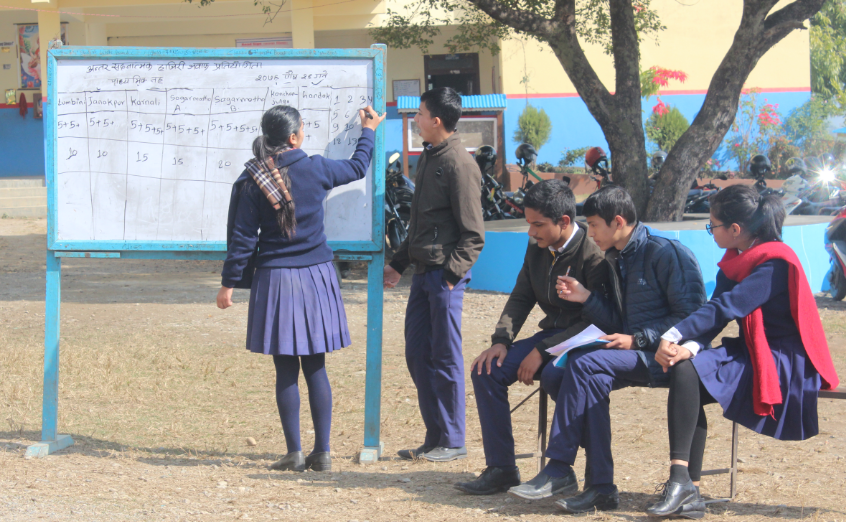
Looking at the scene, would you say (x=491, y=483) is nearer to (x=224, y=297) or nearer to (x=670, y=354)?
(x=670, y=354)

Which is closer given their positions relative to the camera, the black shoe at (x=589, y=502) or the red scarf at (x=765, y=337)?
the red scarf at (x=765, y=337)

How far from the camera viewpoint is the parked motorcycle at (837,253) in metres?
7.66

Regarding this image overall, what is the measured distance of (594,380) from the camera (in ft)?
9.91

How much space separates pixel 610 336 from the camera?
3127mm

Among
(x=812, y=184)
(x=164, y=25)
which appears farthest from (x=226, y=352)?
(x=164, y=25)

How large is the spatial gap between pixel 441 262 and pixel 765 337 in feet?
4.72

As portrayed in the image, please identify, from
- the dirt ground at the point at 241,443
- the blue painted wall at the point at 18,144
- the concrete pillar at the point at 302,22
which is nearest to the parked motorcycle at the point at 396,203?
the dirt ground at the point at 241,443

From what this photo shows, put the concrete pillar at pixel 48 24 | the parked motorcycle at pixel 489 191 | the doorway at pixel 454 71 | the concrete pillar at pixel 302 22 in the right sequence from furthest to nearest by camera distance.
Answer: the doorway at pixel 454 71
the concrete pillar at pixel 302 22
the concrete pillar at pixel 48 24
the parked motorcycle at pixel 489 191

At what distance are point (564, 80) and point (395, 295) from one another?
11841mm

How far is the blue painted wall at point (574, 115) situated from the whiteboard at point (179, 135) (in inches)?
610

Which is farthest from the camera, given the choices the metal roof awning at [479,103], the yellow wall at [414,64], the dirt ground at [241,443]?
the yellow wall at [414,64]

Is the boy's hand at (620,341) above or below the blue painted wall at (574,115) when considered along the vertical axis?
below

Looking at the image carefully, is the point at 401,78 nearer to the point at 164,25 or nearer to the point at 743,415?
the point at 164,25

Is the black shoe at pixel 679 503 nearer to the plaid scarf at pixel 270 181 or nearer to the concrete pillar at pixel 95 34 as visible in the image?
the plaid scarf at pixel 270 181
